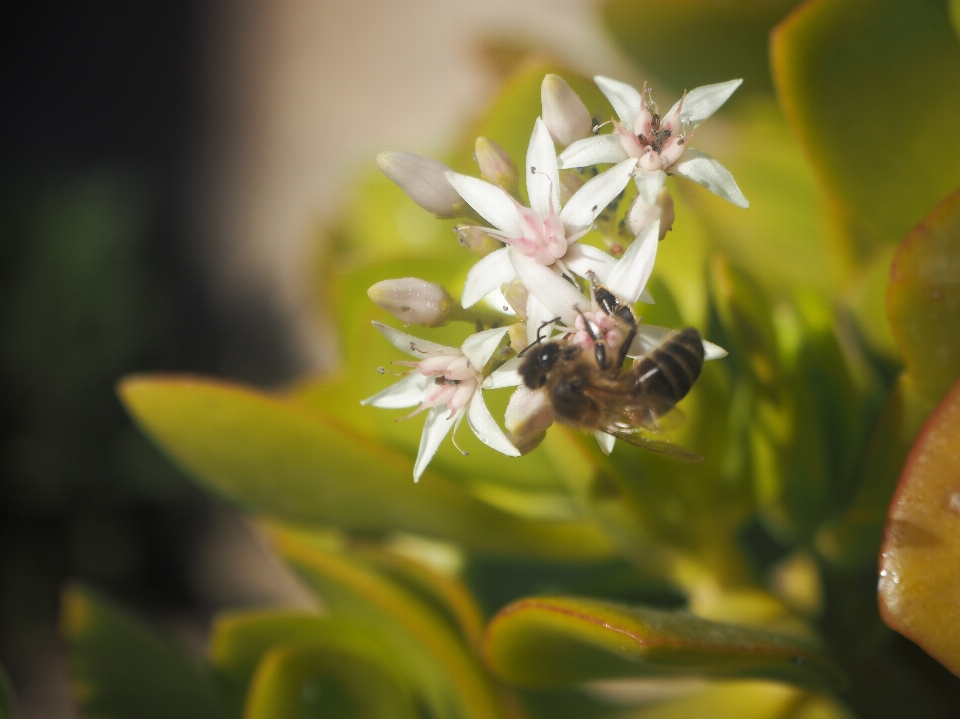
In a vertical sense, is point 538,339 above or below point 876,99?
below

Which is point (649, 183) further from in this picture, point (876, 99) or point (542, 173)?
point (876, 99)

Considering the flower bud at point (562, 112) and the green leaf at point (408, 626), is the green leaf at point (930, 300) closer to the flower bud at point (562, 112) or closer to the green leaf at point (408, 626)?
the flower bud at point (562, 112)

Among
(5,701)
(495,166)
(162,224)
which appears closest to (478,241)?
(495,166)

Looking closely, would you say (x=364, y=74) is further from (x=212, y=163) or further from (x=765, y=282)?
(x=765, y=282)

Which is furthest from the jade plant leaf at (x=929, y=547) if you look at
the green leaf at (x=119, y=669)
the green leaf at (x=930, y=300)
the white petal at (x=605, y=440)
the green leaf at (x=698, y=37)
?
the green leaf at (x=119, y=669)

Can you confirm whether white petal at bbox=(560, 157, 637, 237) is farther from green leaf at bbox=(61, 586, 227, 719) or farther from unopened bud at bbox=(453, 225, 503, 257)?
green leaf at bbox=(61, 586, 227, 719)

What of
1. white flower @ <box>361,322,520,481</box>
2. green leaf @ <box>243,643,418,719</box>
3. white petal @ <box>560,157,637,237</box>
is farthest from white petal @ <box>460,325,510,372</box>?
green leaf @ <box>243,643,418,719</box>
